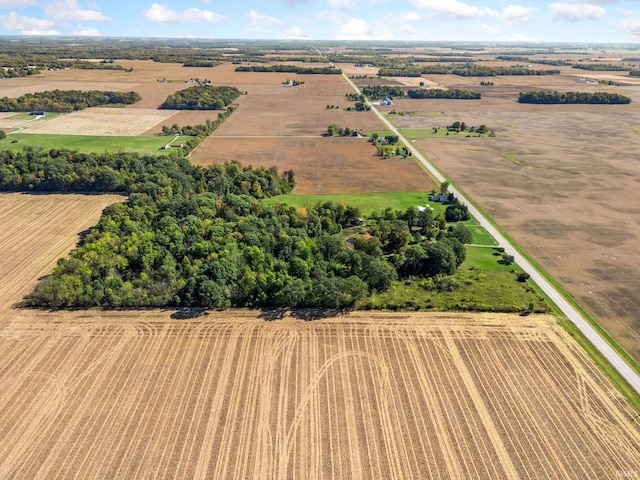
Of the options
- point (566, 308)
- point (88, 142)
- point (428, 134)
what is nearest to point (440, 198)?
point (566, 308)

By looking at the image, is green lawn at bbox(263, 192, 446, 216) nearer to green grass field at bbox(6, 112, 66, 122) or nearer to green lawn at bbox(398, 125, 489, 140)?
green lawn at bbox(398, 125, 489, 140)

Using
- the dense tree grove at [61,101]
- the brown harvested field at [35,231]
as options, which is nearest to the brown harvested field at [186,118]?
the dense tree grove at [61,101]

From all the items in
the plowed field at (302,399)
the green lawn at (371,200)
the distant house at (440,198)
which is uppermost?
the distant house at (440,198)

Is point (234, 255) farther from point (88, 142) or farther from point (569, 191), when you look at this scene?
point (88, 142)

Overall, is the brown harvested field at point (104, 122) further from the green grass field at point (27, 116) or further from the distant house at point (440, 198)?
the distant house at point (440, 198)

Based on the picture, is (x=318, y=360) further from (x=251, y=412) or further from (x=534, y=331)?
(x=534, y=331)

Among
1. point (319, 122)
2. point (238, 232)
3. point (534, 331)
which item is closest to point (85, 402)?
point (238, 232)
